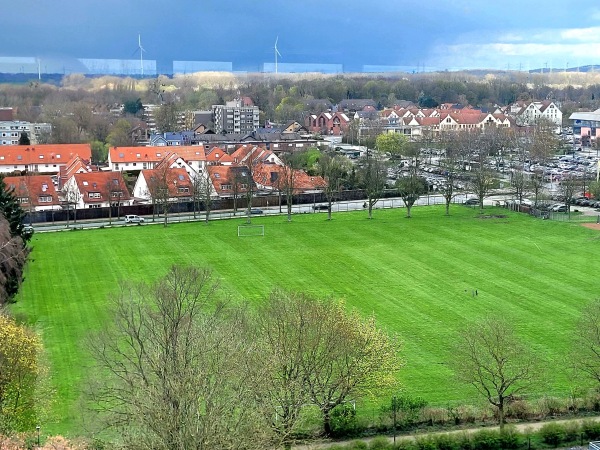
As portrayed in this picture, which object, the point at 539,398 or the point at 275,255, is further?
the point at 275,255

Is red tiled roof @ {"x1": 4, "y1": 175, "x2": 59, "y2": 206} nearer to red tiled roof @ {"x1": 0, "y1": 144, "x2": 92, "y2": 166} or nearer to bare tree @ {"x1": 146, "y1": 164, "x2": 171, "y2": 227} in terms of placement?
bare tree @ {"x1": 146, "y1": 164, "x2": 171, "y2": 227}

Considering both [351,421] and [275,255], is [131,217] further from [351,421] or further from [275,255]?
[351,421]

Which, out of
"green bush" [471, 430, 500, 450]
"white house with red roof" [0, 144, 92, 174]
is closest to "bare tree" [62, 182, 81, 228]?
"white house with red roof" [0, 144, 92, 174]

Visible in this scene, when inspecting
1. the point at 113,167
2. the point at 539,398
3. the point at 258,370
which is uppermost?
the point at 113,167

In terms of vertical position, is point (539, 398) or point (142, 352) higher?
point (142, 352)

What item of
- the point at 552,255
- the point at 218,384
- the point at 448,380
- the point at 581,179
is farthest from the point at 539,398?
the point at 581,179

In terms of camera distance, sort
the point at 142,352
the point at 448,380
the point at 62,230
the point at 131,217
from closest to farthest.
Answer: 1. the point at 142,352
2. the point at 448,380
3. the point at 62,230
4. the point at 131,217

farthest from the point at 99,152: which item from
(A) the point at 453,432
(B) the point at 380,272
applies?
(A) the point at 453,432
